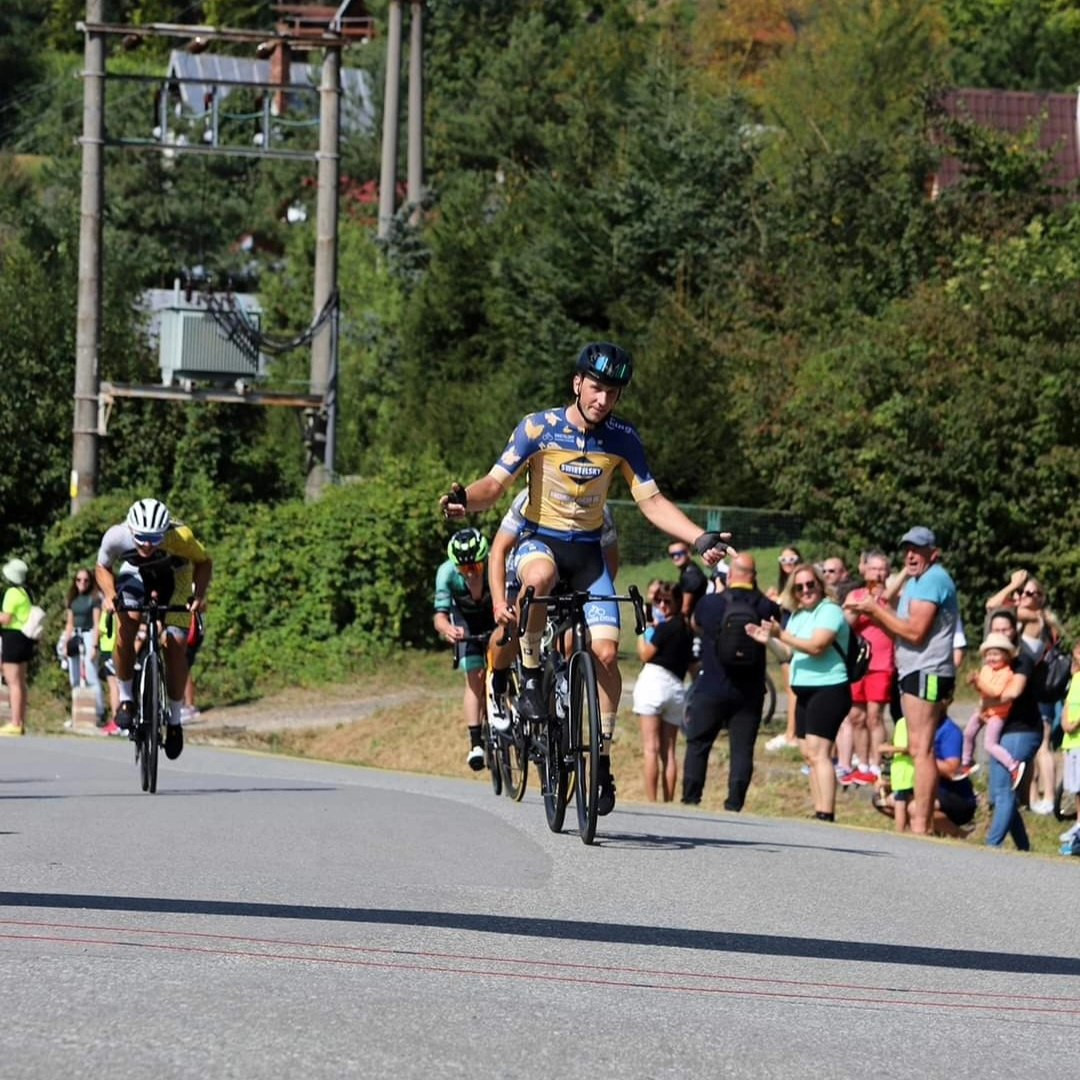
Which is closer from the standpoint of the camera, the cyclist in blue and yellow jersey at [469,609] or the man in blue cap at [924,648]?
the man in blue cap at [924,648]

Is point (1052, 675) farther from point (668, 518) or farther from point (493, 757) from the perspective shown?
point (668, 518)

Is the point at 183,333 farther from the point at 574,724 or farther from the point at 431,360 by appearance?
the point at 574,724

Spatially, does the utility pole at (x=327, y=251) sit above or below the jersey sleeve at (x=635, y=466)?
above

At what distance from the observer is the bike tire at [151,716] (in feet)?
47.7

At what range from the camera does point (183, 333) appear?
Result: 3812 centimetres

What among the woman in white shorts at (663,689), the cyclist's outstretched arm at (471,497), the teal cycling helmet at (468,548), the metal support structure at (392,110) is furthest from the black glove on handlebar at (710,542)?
the metal support structure at (392,110)

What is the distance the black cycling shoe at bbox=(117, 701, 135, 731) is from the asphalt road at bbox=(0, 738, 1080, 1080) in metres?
1.28

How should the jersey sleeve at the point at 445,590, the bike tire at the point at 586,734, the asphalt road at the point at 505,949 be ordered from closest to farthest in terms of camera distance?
the asphalt road at the point at 505,949
the bike tire at the point at 586,734
the jersey sleeve at the point at 445,590

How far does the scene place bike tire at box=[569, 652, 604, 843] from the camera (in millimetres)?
10914

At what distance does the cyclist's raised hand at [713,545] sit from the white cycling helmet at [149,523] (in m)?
4.78

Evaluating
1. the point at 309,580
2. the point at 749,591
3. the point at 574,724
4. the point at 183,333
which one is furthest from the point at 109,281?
the point at 574,724

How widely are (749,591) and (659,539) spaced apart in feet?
60.9

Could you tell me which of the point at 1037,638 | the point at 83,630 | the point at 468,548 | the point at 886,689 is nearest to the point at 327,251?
the point at 83,630

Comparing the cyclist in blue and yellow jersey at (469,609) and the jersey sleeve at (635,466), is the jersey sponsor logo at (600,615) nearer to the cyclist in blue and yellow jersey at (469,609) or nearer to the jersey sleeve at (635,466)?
the jersey sleeve at (635,466)
